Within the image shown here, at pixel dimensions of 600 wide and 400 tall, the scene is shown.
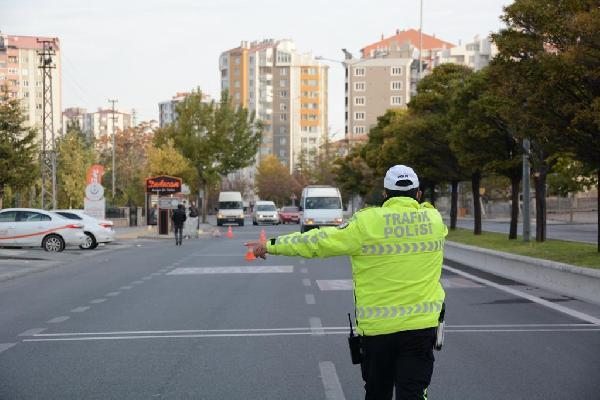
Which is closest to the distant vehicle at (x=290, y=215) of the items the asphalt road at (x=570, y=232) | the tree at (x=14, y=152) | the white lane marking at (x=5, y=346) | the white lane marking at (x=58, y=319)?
the asphalt road at (x=570, y=232)

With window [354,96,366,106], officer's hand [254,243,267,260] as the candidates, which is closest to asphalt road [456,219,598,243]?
officer's hand [254,243,267,260]

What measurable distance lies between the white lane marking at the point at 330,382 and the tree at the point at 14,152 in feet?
153

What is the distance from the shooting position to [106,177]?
10775 centimetres

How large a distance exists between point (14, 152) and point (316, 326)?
147 feet

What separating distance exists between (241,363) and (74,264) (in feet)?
64.4

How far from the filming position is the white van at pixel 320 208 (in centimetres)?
4675

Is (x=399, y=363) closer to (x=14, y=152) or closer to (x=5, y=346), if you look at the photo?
(x=5, y=346)

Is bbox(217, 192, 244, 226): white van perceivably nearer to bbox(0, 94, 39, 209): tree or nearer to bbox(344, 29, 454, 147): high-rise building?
bbox(0, 94, 39, 209): tree

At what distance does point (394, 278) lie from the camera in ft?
17.5

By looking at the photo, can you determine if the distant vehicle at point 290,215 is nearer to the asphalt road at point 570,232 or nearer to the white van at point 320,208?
the asphalt road at point 570,232

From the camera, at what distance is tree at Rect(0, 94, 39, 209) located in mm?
53584

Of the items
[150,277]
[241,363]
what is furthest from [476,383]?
[150,277]

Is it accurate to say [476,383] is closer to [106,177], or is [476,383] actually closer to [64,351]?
[64,351]

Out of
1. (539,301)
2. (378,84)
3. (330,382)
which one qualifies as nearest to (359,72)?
(378,84)
